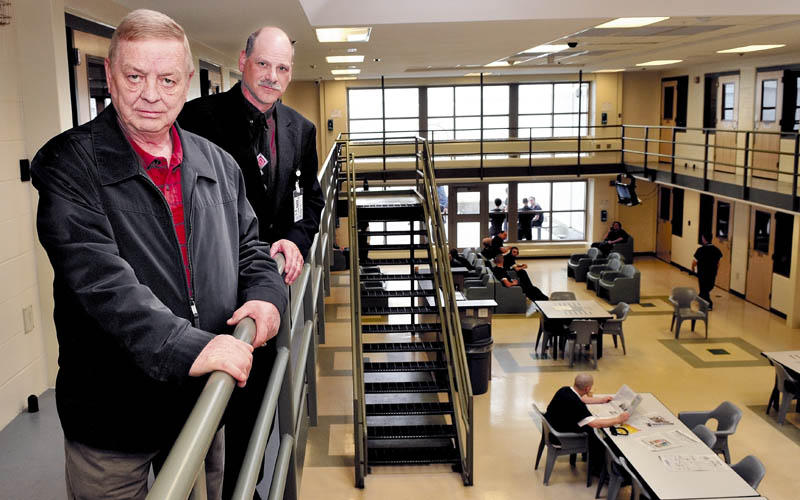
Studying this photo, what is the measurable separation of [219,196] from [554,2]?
6585 mm

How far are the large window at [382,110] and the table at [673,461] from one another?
47.1 ft

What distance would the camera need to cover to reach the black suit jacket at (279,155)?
9.06 ft

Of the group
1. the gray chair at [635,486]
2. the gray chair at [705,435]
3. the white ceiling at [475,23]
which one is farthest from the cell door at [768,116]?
the gray chair at [635,486]

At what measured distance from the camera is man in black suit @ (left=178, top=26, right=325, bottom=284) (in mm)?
2760

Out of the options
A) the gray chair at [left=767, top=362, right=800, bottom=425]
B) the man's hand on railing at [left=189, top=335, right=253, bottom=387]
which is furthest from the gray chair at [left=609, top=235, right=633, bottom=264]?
the man's hand on railing at [left=189, top=335, right=253, bottom=387]

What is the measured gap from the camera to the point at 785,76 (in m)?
15.0

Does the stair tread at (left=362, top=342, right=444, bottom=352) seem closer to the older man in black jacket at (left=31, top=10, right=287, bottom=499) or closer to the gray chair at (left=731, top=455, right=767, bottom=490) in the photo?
the gray chair at (left=731, top=455, right=767, bottom=490)

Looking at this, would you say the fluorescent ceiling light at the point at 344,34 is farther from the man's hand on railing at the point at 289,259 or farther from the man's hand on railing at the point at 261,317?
the man's hand on railing at the point at 261,317

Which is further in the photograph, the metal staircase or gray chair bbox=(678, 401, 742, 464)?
gray chair bbox=(678, 401, 742, 464)

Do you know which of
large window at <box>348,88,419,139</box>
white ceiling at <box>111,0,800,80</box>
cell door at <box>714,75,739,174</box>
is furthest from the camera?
large window at <box>348,88,419,139</box>

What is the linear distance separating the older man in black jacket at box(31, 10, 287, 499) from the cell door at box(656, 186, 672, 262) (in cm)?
2060

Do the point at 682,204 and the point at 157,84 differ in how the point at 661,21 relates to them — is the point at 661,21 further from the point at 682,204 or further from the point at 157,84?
the point at 682,204

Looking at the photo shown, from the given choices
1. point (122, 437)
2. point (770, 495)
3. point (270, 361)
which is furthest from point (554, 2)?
point (122, 437)

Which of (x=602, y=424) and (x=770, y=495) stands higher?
(x=602, y=424)
